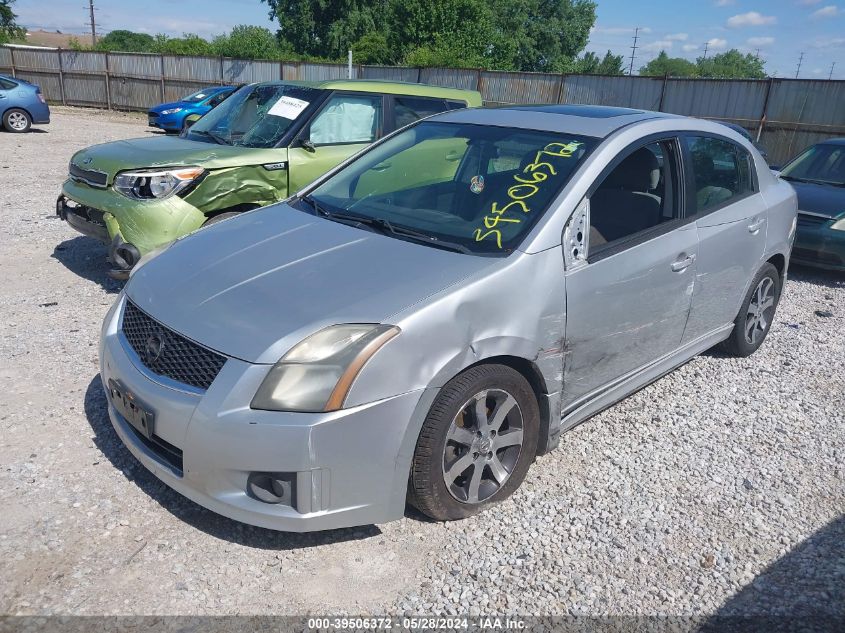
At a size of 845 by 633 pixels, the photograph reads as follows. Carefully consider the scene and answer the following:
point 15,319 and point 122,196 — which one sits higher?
point 122,196

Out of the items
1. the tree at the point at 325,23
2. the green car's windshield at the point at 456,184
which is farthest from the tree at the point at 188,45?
the green car's windshield at the point at 456,184

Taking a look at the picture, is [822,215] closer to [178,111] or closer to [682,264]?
[682,264]

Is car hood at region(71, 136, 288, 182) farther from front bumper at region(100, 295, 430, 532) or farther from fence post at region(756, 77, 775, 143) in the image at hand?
fence post at region(756, 77, 775, 143)

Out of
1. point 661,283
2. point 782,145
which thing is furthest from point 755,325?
point 782,145

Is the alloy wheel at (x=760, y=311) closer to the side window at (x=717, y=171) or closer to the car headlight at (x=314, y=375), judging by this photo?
the side window at (x=717, y=171)

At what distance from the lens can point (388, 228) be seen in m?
3.53

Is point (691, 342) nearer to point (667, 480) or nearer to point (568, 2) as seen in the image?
point (667, 480)

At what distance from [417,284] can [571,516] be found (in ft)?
4.38

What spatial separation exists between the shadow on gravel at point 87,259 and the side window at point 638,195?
4207 millimetres

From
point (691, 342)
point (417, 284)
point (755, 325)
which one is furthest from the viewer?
point (755, 325)

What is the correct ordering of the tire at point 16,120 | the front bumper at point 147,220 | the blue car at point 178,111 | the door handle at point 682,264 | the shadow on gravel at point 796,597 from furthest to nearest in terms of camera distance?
the blue car at point 178,111
the tire at point 16,120
the front bumper at point 147,220
the door handle at point 682,264
the shadow on gravel at point 796,597

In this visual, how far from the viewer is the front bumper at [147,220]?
213 inches

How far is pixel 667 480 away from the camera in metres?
3.64

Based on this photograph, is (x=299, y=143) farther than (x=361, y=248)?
Yes
